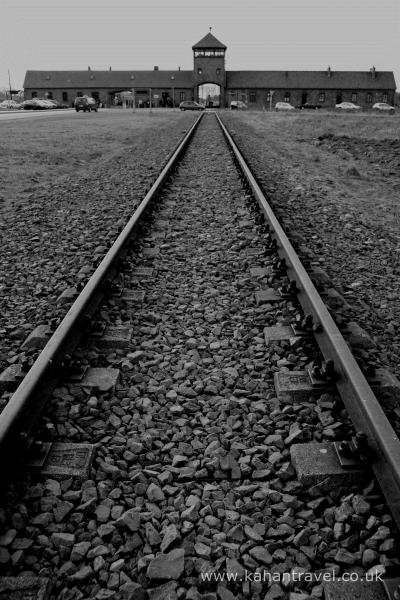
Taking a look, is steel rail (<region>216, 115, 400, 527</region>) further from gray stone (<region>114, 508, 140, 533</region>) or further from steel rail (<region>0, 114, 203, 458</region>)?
steel rail (<region>0, 114, 203, 458</region>)

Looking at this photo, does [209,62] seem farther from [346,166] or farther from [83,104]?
[346,166]

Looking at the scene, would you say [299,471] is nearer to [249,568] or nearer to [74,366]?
[249,568]

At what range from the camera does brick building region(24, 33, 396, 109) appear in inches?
3374

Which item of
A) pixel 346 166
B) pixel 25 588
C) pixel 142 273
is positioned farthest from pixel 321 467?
pixel 346 166

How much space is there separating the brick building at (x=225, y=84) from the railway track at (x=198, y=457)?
8880cm

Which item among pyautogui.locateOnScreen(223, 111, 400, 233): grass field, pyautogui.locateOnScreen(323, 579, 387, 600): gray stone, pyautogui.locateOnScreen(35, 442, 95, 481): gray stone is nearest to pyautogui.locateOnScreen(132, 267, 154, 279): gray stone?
pyautogui.locateOnScreen(35, 442, 95, 481): gray stone

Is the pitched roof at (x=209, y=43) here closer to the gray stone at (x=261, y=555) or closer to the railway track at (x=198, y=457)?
the railway track at (x=198, y=457)

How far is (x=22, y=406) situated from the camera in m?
2.26

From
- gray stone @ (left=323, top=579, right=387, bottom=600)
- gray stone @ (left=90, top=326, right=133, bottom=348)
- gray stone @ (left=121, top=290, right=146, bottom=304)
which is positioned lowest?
gray stone @ (left=323, top=579, right=387, bottom=600)

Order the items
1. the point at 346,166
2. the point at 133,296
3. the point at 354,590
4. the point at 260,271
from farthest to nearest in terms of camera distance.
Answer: the point at 346,166 → the point at 260,271 → the point at 133,296 → the point at 354,590

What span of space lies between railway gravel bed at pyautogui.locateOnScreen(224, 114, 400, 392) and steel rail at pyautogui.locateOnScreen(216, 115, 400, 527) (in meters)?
0.31

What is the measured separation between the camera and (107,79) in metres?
93.8

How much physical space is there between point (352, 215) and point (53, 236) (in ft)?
13.3

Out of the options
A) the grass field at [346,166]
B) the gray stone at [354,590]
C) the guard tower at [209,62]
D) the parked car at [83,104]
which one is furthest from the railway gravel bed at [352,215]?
the guard tower at [209,62]
